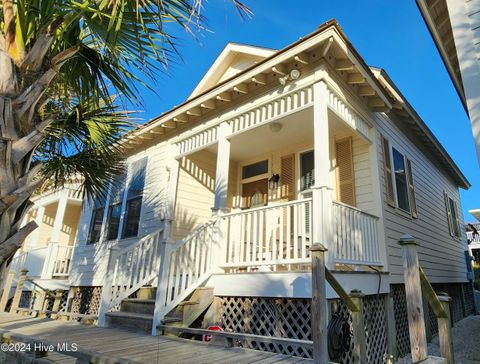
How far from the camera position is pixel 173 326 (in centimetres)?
447

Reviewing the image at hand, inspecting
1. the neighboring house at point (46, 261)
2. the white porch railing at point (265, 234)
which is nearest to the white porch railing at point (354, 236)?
the white porch railing at point (265, 234)

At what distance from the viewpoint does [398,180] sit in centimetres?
705

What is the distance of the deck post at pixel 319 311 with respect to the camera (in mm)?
2750

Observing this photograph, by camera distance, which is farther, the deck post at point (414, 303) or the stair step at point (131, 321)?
the stair step at point (131, 321)

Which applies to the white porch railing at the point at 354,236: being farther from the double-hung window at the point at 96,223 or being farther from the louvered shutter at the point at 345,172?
the double-hung window at the point at 96,223

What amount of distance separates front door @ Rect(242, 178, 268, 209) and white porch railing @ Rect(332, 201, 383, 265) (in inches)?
105

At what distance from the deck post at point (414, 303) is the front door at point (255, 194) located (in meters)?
4.91

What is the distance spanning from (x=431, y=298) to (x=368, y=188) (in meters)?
3.17

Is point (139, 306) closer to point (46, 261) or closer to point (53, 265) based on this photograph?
point (53, 265)

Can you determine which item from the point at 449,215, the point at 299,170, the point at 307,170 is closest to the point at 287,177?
the point at 299,170

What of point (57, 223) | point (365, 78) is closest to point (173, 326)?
point (365, 78)

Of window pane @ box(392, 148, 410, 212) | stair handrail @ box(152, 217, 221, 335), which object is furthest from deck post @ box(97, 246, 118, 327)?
window pane @ box(392, 148, 410, 212)

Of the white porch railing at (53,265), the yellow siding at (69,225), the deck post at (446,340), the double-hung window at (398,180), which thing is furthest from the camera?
the yellow siding at (69,225)

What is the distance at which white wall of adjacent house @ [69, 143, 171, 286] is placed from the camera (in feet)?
25.5
